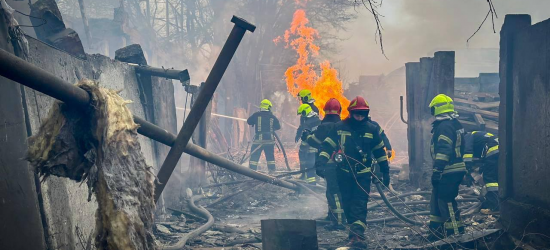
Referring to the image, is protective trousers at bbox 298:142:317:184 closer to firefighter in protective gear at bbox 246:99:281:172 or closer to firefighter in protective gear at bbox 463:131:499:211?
firefighter in protective gear at bbox 246:99:281:172

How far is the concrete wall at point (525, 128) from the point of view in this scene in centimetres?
504

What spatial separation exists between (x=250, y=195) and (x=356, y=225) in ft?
12.8

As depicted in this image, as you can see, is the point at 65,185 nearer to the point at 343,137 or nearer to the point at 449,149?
the point at 343,137

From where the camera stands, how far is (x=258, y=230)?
22.5 ft

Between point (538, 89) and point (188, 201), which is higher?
point (538, 89)

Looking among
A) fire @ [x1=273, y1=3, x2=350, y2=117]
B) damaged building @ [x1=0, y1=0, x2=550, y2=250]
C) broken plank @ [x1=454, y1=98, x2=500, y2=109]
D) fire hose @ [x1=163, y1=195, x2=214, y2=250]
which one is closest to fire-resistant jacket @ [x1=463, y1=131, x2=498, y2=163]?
damaged building @ [x1=0, y1=0, x2=550, y2=250]

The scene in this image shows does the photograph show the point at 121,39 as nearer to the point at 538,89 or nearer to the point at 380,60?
the point at 380,60

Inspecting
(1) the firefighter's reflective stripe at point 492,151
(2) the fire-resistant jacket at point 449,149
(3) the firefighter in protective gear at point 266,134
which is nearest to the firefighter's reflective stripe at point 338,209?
(2) the fire-resistant jacket at point 449,149

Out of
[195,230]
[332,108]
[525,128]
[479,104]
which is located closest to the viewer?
[525,128]

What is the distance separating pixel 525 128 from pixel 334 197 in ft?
9.91

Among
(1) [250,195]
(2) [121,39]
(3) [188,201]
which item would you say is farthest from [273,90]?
(3) [188,201]

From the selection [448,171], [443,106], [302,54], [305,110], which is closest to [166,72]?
[443,106]

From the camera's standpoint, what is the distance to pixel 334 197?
716cm

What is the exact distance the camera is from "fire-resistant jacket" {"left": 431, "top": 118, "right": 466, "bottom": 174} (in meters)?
6.12
